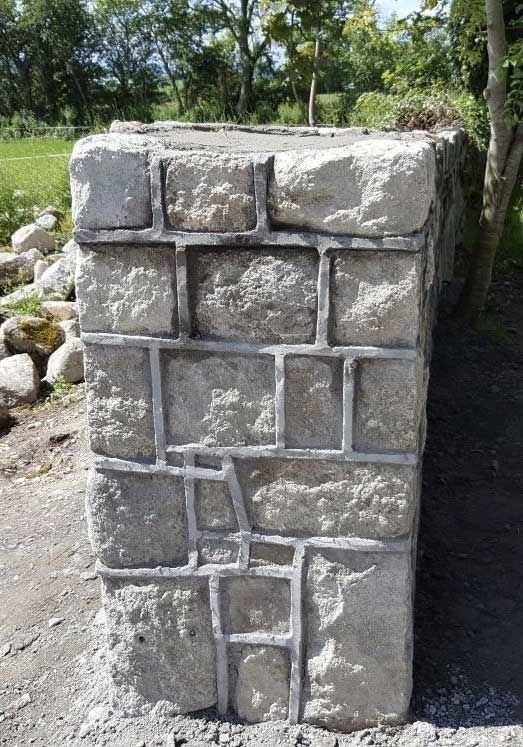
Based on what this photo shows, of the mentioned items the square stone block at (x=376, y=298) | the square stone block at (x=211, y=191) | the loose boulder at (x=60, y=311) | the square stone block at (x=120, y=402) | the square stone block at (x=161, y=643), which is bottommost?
the square stone block at (x=161, y=643)

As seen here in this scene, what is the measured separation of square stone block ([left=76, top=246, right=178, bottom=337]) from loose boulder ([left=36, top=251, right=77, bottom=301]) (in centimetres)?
463

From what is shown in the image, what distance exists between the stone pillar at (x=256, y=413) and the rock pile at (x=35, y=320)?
326 cm

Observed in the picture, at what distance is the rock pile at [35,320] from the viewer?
17.2ft

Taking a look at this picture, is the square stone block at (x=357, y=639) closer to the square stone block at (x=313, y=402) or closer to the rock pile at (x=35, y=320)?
the square stone block at (x=313, y=402)

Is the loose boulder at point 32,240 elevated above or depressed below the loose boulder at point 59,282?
above

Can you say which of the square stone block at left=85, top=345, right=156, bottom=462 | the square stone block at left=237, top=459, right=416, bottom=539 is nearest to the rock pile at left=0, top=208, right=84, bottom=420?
the square stone block at left=85, top=345, right=156, bottom=462

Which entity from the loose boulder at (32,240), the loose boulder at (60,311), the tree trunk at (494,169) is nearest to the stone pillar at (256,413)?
the tree trunk at (494,169)

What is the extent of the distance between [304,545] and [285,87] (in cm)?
2266

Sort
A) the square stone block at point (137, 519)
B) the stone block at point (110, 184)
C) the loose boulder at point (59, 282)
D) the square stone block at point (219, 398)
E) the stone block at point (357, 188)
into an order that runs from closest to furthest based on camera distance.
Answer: the stone block at point (357, 188)
the stone block at point (110, 184)
the square stone block at point (219, 398)
the square stone block at point (137, 519)
the loose boulder at point (59, 282)

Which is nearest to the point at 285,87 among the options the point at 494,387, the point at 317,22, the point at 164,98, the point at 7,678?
the point at 164,98

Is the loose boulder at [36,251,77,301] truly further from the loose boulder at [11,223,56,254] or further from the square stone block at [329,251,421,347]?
the square stone block at [329,251,421,347]

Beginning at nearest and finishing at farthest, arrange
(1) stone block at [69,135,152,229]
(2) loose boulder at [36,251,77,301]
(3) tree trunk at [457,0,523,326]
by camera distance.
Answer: (1) stone block at [69,135,152,229] < (3) tree trunk at [457,0,523,326] < (2) loose boulder at [36,251,77,301]

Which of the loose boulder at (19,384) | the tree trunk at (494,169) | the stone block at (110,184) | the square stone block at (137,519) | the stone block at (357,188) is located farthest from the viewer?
the loose boulder at (19,384)

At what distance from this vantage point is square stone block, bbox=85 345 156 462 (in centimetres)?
189
